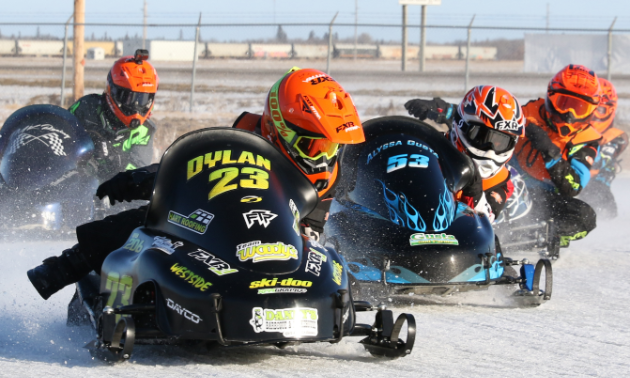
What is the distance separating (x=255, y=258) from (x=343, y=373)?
0.70 metres

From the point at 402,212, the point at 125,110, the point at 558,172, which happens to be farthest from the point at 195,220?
the point at 125,110

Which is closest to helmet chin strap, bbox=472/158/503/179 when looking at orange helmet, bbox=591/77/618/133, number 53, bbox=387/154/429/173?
number 53, bbox=387/154/429/173

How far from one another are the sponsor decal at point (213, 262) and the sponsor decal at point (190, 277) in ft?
0.26

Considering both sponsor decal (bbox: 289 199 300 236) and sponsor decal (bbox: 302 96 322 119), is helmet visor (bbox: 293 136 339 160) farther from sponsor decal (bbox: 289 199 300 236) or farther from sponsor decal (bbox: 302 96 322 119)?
sponsor decal (bbox: 289 199 300 236)

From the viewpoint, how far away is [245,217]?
474 centimetres

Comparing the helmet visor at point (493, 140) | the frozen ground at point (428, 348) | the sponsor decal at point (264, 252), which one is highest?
the helmet visor at point (493, 140)

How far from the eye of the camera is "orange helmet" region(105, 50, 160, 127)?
11.4 meters

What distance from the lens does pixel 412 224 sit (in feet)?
22.5

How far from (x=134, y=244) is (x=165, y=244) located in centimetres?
→ 30

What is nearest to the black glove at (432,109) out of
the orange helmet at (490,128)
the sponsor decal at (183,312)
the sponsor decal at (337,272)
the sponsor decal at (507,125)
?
the orange helmet at (490,128)

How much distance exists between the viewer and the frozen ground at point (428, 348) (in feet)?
14.9

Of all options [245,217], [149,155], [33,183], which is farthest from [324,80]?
[149,155]

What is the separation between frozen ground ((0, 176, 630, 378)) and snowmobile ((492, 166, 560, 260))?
128 cm

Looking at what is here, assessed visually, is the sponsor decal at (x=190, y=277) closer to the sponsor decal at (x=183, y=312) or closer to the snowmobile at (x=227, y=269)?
the snowmobile at (x=227, y=269)
